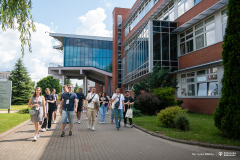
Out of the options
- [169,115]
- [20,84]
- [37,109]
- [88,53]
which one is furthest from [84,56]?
[37,109]

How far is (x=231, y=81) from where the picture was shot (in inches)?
257

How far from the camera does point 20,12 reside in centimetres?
591

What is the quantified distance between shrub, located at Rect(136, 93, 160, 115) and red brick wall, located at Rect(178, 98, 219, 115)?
366cm

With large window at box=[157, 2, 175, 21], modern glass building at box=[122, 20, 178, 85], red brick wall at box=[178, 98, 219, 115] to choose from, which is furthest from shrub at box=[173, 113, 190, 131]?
large window at box=[157, 2, 175, 21]

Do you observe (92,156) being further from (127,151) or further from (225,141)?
(225,141)

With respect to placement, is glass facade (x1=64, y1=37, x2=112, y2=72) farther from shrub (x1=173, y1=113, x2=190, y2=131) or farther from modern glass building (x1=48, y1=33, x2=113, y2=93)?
shrub (x1=173, y1=113, x2=190, y2=131)

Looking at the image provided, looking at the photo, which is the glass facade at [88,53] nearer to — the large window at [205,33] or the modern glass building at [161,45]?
the modern glass building at [161,45]

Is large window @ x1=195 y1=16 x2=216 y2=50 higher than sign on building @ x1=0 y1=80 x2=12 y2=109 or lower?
higher

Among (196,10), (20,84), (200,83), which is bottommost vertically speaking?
(200,83)

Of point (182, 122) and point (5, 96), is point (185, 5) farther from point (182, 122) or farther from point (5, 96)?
point (5, 96)

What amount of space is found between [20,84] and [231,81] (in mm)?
39895

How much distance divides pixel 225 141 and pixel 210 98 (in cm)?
973

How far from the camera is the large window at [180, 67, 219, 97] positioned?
15148mm

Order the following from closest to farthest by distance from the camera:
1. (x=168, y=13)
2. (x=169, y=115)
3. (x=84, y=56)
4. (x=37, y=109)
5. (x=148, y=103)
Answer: (x=37, y=109)
(x=169, y=115)
(x=148, y=103)
(x=168, y=13)
(x=84, y=56)
